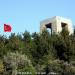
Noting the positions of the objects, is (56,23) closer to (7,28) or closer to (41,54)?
(41,54)

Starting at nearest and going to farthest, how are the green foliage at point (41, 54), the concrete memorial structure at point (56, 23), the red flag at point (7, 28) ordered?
the green foliage at point (41, 54), the red flag at point (7, 28), the concrete memorial structure at point (56, 23)

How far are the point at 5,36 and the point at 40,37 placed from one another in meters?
5.19

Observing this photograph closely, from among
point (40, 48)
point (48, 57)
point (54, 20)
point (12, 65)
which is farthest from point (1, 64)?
point (54, 20)

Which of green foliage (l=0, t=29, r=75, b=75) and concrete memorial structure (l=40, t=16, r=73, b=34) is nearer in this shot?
green foliage (l=0, t=29, r=75, b=75)

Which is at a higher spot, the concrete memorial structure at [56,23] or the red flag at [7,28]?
the concrete memorial structure at [56,23]

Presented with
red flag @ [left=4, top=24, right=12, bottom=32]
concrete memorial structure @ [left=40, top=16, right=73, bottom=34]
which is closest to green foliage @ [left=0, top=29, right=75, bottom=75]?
red flag @ [left=4, top=24, right=12, bottom=32]

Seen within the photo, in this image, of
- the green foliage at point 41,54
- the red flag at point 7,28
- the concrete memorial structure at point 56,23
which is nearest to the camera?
the green foliage at point 41,54

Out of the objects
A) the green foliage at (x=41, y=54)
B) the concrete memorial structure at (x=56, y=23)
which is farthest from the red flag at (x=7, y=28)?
the concrete memorial structure at (x=56, y=23)

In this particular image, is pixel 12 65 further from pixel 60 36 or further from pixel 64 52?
pixel 60 36

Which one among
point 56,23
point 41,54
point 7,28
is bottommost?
point 41,54

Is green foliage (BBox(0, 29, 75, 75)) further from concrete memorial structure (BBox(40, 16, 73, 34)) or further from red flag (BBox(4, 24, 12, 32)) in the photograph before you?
concrete memorial structure (BBox(40, 16, 73, 34))

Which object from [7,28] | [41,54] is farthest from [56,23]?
[7,28]

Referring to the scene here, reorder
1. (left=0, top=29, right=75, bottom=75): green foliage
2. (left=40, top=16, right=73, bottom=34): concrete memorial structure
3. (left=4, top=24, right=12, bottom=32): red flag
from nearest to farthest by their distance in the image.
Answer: (left=0, top=29, right=75, bottom=75): green foliage
(left=4, top=24, right=12, bottom=32): red flag
(left=40, top=16, right=73, bottom=34): concrete memorial structure

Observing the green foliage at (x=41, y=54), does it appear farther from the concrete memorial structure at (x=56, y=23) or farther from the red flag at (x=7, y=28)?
the concrete memorial structure at (x=56, y=23)
